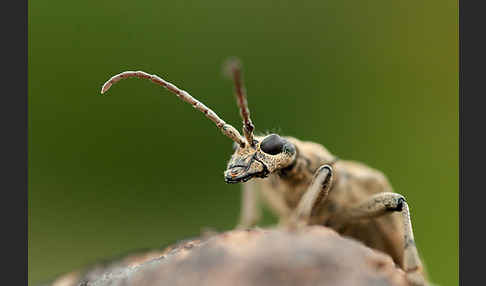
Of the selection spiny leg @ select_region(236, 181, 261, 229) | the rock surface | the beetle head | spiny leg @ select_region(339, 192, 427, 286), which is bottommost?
spiny leg @ select_region(236, 181, 261, 229)

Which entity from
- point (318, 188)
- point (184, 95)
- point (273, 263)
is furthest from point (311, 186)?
point (273, 263)

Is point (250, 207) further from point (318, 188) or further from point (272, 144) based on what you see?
point (318, 188)

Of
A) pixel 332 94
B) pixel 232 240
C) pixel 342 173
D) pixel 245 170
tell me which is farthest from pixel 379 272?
pixel 332 94

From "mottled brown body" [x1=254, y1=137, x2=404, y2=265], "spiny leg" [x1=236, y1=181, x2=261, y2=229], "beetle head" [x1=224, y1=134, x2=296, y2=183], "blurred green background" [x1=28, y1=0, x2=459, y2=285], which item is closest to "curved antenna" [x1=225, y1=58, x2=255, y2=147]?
"beetle head" [x1=224, y1=134, x2=296, y2=183]

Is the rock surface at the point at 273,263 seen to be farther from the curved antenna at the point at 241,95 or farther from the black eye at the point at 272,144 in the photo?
the black eye at the point at 272,144

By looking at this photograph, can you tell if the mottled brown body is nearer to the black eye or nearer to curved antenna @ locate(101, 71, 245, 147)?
the black eye

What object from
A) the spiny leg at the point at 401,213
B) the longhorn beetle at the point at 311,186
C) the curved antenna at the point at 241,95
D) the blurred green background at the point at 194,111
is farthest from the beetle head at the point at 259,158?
the blurred green background at the point at 194,111

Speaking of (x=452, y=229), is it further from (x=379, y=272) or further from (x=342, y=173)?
(x=379, y=272)
